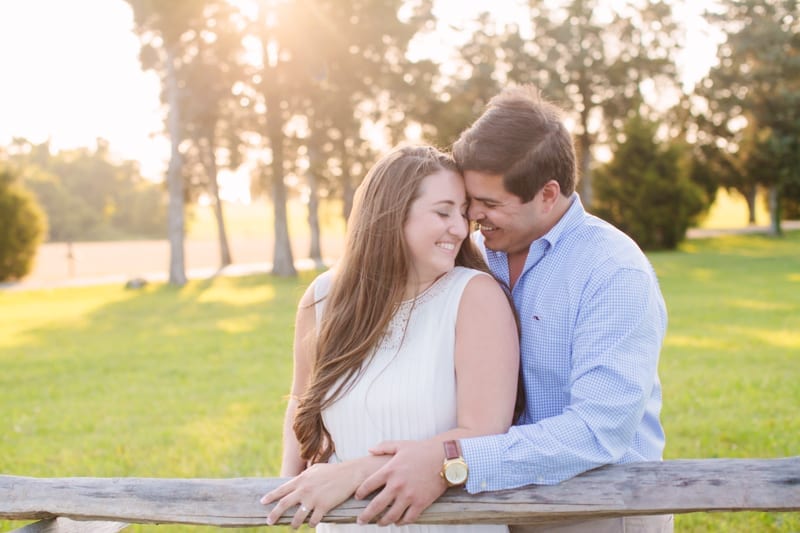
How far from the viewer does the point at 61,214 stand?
81062 mm

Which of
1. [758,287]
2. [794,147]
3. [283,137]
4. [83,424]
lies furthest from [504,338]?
[794,147]

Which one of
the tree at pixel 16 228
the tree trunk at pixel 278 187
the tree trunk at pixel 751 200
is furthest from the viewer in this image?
the tree trunk at pixel 751 200

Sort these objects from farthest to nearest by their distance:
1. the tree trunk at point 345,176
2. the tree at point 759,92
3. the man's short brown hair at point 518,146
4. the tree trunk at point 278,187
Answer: the tree at point 759,92
the tree trunk at point 345,176
the tree trunk at point 278,187
the man's short brown hair at point 518,146

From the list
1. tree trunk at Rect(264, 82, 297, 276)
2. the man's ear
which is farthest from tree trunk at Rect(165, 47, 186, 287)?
the man's ear

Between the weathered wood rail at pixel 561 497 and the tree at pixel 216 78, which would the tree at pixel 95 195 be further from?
the weathered wood rail at pixel 561 497

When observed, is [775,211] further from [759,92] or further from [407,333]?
[407,333]

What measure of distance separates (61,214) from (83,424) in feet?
262

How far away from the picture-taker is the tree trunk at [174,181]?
26578 millimetres

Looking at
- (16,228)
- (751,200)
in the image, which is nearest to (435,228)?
(16,228)

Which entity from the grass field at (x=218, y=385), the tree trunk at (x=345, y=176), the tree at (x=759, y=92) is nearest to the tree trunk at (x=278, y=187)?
the tree trunk at (x=345, y=176)

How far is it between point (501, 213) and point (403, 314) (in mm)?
556

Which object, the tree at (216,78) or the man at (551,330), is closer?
the man at (551,330)

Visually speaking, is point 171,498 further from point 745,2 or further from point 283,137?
point 745,2

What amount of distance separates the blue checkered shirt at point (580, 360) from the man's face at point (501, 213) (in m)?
→ 0.13
